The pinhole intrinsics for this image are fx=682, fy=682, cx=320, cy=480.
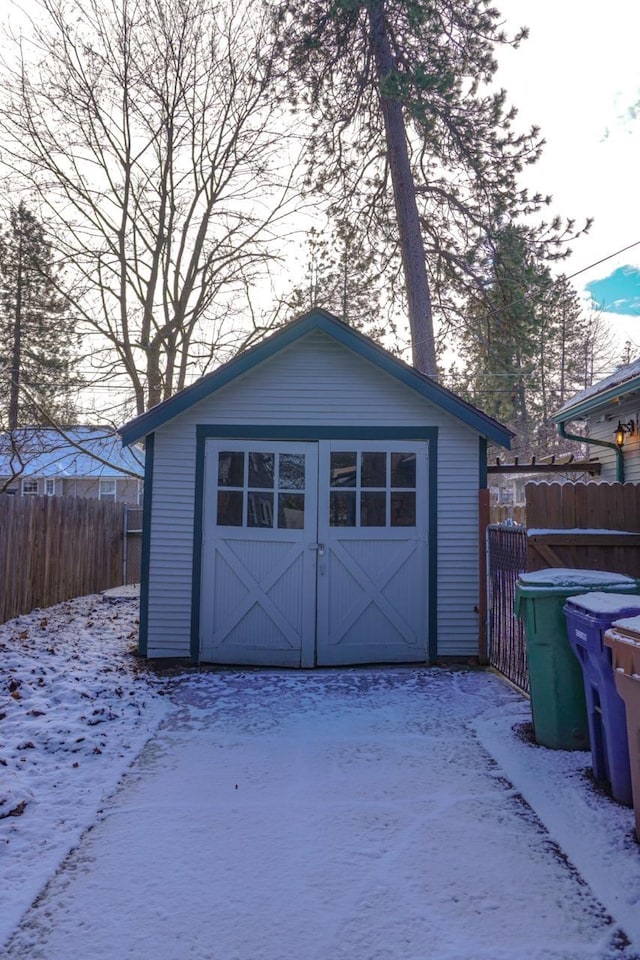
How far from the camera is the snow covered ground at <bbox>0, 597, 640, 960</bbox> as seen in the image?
255 cm

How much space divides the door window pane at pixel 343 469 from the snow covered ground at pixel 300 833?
7.57 feet

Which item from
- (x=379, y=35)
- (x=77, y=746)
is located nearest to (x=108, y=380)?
(x=379, y=35)

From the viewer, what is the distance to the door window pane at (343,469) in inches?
284

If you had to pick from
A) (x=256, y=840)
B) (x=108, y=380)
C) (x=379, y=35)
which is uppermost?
(x=379, y=35)

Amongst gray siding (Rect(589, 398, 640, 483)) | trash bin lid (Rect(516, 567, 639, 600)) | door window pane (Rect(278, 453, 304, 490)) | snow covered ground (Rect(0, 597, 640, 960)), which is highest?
gray siding (Rect(589, 398, 640, 483))

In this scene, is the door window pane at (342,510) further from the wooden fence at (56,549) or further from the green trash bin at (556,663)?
the wooden fence at (56,549)

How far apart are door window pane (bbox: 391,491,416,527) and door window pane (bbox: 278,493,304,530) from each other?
974mm

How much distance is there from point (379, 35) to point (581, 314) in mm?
19928

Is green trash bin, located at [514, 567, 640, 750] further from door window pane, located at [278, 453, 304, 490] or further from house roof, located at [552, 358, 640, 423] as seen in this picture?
house roof, located at [552, 358, 640, 423]

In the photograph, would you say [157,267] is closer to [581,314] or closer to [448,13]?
[448,13]

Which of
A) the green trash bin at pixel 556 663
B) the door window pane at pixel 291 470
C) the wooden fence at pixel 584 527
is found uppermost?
the door window pane at pixel 291 470

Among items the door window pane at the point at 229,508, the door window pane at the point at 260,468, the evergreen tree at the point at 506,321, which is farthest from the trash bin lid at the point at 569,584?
the evergreen tree at the point at 506,321

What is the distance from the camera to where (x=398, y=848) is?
322cm

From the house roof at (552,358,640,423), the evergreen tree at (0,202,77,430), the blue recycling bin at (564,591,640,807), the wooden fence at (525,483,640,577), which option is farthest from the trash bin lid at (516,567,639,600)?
the evergreen tree at (0,202,77,430)
